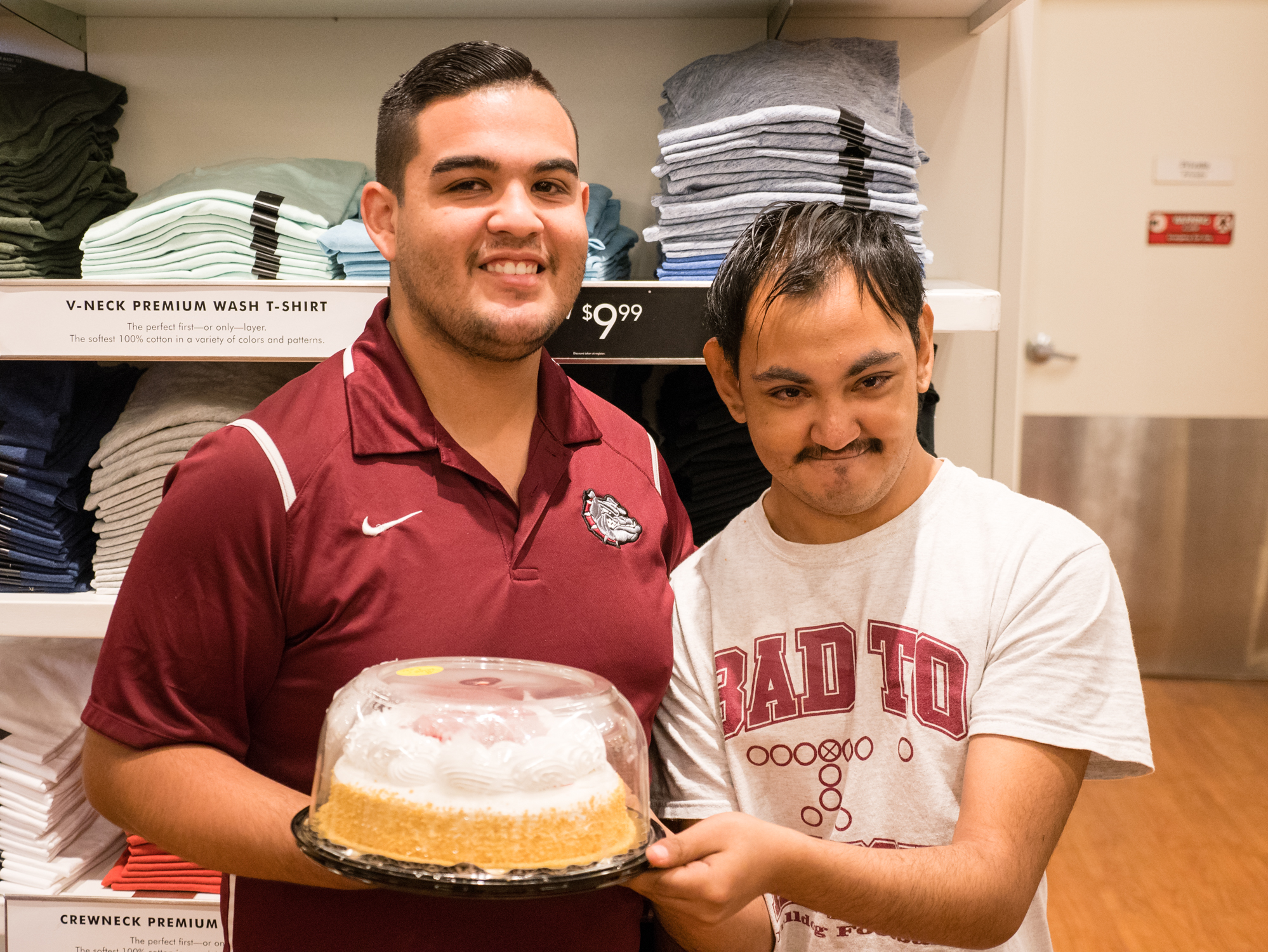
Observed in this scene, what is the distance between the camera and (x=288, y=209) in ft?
5.93

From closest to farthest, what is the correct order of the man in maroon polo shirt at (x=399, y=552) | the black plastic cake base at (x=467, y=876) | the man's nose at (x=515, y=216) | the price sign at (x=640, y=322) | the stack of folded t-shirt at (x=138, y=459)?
the black plastic cake base at (x=467, y=876) < the man in maroon polo shirt at (x=399, y=552) < the man's nose at (x=515, y=216) < the price sign at (x=640, y=322) < the stack of folded t-shirt at (x=138, y=459)

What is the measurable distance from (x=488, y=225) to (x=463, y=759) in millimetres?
642

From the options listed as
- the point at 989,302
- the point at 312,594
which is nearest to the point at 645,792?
the point at 312,594

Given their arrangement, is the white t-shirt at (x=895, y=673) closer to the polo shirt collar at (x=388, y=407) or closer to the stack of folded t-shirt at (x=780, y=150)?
the polo shirt collar at (x=388, y=407)

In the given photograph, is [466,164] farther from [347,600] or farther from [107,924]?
[107,924]

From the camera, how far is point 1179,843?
3.57 meters

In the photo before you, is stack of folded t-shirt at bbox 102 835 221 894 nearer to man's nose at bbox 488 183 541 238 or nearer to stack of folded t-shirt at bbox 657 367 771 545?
stack of folded t-shirt at bbox 657 367 771 545

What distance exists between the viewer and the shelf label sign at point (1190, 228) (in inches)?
169

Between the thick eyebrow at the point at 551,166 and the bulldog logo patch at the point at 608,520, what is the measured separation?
40cm

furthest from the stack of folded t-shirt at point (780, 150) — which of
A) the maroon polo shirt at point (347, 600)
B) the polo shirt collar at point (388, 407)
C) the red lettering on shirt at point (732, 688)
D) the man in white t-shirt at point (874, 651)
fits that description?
the red lettering on shirt at point (732, 688)

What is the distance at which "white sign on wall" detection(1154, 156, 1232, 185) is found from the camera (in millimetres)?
4242

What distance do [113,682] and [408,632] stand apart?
1.04ft

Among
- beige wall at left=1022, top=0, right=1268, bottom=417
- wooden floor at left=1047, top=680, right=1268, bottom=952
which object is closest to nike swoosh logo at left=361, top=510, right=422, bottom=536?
wooden floor at left=1047, top=680, right=1268, bottom=952

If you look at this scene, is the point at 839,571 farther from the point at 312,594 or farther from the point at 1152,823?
the point at 1152,823
